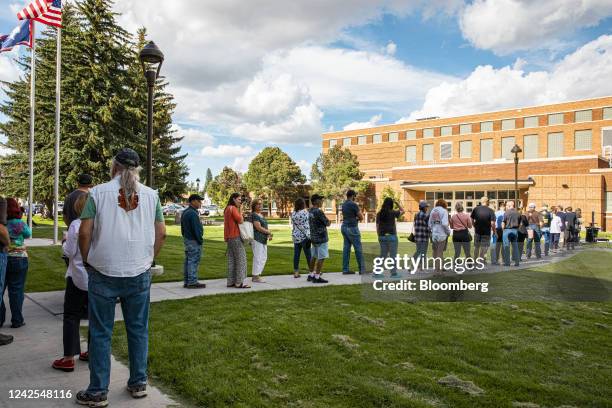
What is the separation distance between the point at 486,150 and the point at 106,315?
67497mm

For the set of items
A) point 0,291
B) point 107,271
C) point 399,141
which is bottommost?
point 0,291

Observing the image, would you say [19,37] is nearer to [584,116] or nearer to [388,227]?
[388,227]

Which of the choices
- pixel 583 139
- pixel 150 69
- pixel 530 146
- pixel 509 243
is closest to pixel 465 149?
pixel 530 146

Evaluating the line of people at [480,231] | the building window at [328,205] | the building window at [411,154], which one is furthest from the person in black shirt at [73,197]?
the building window at [411,154]

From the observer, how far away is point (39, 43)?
34375 mm

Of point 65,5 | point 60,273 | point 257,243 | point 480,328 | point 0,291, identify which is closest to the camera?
point 0,291

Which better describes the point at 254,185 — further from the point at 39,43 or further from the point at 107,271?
the point at 107,271

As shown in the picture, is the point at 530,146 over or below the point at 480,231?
over

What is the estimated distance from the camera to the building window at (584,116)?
56.8m

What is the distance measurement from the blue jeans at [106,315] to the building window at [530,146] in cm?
6500

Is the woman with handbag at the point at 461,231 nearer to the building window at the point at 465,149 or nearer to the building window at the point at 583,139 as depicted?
the building window at the point at 583,139

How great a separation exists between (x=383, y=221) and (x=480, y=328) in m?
4.55

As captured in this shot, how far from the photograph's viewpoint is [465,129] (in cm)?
6694

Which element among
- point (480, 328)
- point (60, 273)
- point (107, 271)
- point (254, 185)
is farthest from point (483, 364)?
point (254, 185)
